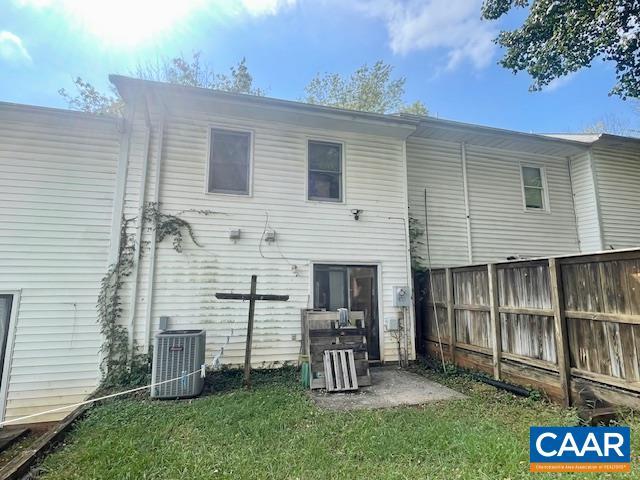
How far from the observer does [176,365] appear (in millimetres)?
4887

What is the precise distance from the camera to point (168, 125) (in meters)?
6.39

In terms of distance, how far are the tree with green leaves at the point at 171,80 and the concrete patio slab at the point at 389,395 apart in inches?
415

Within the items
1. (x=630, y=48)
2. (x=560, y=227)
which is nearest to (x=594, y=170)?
(x=560, y=227)

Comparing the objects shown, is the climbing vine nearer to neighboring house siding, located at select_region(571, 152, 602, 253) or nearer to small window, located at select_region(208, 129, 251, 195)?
small window, located at select_region(208, 129, 251, 195)

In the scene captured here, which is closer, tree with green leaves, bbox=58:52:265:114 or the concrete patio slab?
the concrete patio slab

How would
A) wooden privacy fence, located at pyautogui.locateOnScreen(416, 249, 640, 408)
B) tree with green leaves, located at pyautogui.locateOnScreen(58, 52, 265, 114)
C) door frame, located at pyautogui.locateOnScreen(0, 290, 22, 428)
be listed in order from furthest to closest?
tree with green leaves, located at pyautogui.locateOnScreen(58, 52, 265, 114)
door frame, located at pyautogui.locateOnScreen(0, 290, 22, 428)
wooden privacy fence, located at pyautogui.locateOnScreen(416, 249, 640, 408)

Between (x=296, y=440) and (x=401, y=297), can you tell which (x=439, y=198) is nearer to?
(x=401, y=297)

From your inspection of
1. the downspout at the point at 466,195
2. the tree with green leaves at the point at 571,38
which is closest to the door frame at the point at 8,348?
the downspout at the point at 466,195

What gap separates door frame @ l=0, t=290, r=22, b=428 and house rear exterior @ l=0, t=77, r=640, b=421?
2 cm

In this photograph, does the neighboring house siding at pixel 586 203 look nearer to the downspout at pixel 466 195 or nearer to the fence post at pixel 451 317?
the downspout at pixel 466 195

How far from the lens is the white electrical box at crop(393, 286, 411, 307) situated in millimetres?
6922

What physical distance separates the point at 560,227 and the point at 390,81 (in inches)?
485

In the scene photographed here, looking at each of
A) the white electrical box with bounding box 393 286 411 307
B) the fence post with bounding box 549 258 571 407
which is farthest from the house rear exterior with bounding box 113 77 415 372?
the fence post with bounding box 549 258 571 407

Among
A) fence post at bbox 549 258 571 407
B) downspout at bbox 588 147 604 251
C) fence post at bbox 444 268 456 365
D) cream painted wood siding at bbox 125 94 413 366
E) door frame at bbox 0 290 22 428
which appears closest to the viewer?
fence post at bbox 549 258 571 407
